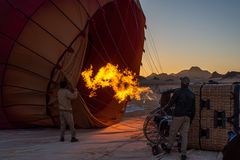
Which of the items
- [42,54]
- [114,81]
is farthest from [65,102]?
[114,81]

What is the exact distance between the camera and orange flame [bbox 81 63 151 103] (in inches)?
578

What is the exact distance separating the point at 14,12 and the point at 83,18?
204cm

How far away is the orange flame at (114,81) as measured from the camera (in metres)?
14.7

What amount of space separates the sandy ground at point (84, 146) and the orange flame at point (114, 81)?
175 cm

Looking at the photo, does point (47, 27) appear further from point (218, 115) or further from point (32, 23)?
point (218, 115)

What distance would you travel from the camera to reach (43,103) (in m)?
13.1

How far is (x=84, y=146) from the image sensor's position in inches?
407

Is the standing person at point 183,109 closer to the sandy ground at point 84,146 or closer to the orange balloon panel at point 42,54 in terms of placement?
the sandy ground at point 84,146

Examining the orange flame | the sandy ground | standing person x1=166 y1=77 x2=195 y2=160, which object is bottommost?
the sandy ground

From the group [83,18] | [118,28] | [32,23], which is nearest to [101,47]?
[118,28]

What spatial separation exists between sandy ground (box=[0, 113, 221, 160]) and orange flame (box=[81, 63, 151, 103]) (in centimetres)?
175

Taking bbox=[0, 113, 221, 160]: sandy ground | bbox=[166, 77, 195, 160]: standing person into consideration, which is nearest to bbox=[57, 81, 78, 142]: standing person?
bbox=[0, 113, 221, 160]: sandy ground

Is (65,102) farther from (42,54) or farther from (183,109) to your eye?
(183,109)

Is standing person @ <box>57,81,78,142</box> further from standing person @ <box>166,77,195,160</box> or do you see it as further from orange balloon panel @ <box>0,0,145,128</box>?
standing person @ <box>166,77,195,160</box>
